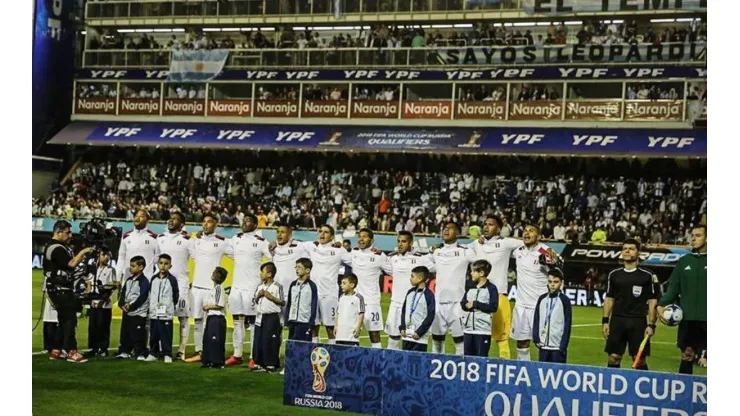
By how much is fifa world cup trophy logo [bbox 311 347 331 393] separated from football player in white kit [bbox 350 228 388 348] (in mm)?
1510

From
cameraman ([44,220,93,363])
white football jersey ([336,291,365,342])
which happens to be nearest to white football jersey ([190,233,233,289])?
cameraman ([44,220,93,363])

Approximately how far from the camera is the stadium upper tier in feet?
74.6

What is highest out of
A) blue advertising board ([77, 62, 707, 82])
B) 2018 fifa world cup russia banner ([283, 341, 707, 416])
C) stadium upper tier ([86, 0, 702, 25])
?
stadium upper tier ([86, 0, 702, 25])

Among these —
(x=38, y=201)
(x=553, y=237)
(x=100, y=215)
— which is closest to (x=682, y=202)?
(x=553, y=237)

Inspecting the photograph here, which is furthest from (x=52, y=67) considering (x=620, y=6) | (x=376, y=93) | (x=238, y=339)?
(x=238, y=339)

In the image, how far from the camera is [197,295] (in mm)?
10359

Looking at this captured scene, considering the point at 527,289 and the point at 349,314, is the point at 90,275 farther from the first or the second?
the point at 527,289

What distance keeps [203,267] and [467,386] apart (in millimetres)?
3518

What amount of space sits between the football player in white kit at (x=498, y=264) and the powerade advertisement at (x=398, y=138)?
11.2m

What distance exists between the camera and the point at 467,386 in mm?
7812

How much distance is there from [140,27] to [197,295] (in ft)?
53.9

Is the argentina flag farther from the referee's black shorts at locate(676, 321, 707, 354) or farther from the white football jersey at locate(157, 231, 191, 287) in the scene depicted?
the referee's black shorts at locate(676, 321, 707, 354)
